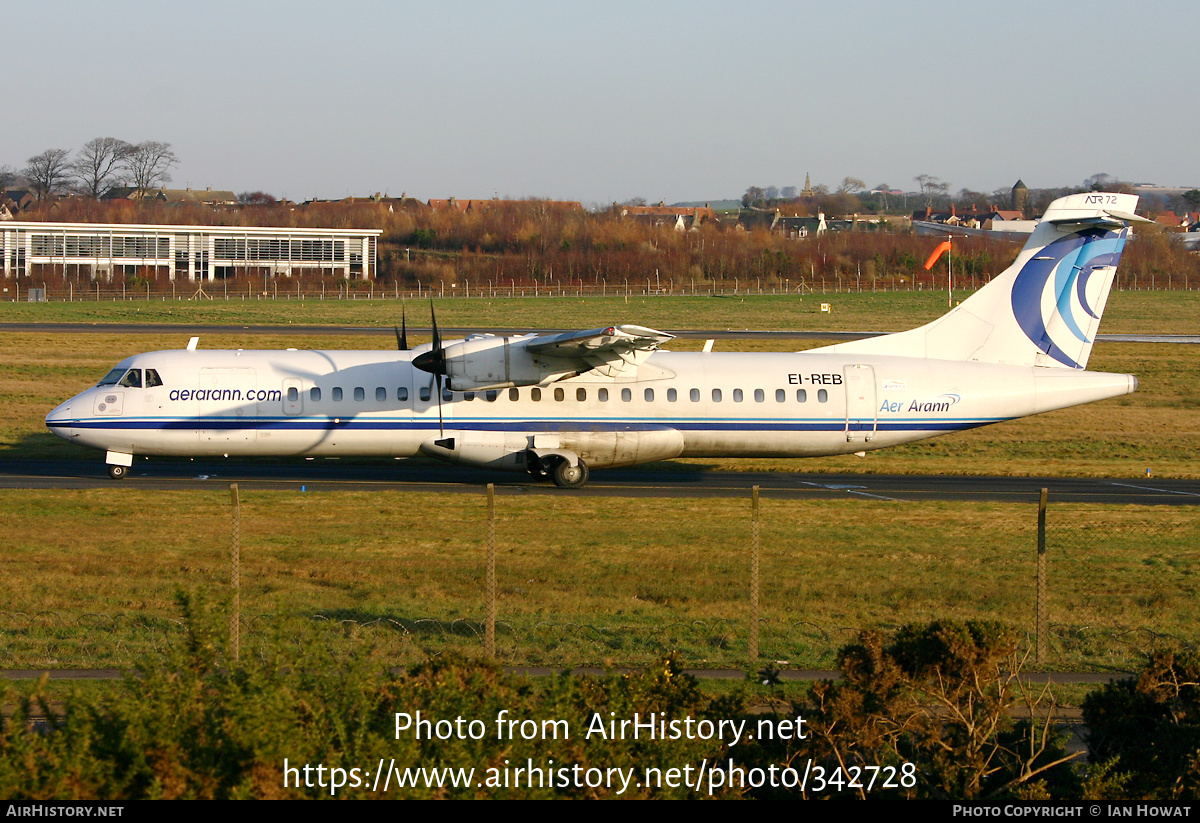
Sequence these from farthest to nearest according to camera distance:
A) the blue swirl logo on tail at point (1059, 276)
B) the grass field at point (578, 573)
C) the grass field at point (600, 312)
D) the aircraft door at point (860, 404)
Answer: the grass field at point (600, 312) → the blue swirl logo on tail at point (1059, 276) → the aircraft door at point (860, 404) → the grass field at point (578, 573)

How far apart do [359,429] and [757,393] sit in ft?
29.7

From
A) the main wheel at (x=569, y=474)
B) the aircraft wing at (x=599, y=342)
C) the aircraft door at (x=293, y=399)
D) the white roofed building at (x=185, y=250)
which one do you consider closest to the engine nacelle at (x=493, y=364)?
the aircraft wing at (x=599, y=342)

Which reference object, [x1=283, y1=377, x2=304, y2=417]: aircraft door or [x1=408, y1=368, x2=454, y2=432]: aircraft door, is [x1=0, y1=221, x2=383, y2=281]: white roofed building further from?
[x1=408, y1=368, x2=454, y2=432]: aircraft door

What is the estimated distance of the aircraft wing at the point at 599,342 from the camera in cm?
2211

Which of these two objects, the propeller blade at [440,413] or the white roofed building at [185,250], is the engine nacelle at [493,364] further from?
the white roofed building at [185,250]

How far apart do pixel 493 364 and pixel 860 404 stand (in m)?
8.58

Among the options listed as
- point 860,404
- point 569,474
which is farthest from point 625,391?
point 860,404

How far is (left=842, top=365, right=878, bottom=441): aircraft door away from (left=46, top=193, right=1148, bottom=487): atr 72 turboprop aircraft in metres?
0.03

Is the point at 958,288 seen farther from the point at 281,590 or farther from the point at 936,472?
the point at 281,590

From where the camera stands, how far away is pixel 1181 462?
32.3 metres

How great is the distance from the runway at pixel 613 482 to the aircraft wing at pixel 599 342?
3168mm

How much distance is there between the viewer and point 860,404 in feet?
82.6

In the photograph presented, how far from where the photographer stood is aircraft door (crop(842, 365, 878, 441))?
2517 cm

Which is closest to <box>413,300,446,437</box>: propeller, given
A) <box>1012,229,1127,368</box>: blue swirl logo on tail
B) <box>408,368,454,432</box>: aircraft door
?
<box>408,368,454,432</box>: aircraft door
